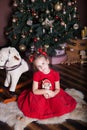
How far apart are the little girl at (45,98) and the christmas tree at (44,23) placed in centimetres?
106

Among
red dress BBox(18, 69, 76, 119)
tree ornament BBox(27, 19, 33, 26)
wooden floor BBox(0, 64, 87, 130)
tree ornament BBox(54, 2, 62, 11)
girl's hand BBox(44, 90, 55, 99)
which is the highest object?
tree ornament BBox(54, 2, 62, 11)

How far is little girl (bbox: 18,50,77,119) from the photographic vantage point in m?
2.33

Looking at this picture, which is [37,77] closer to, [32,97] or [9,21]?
[32,97]

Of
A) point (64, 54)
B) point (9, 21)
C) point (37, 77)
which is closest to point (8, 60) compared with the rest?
point (37, 77)

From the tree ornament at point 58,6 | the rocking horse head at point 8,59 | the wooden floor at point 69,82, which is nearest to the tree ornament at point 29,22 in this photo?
the tree ornament at point 58,6

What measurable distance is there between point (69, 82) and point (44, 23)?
2.93ft

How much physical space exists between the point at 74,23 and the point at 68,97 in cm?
145

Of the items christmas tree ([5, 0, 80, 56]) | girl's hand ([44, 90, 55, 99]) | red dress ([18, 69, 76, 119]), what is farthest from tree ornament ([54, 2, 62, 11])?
girl's hand ([44, 90, 55, 99])

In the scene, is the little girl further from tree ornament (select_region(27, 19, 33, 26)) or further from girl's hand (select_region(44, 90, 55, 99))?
tree ornament (select_region(27, 19, 33, 26))

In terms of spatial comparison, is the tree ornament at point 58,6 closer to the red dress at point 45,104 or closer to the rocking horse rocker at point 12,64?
the rocking horse rocker at point 12,64

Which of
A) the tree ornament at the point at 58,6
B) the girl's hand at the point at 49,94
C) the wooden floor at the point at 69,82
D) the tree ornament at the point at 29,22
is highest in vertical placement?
Answer: the tree ornament at the point at 58,6

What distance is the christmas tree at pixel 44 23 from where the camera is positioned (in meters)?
3.39

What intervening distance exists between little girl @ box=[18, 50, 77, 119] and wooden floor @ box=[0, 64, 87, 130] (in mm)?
123

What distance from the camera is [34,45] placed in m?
3.48
